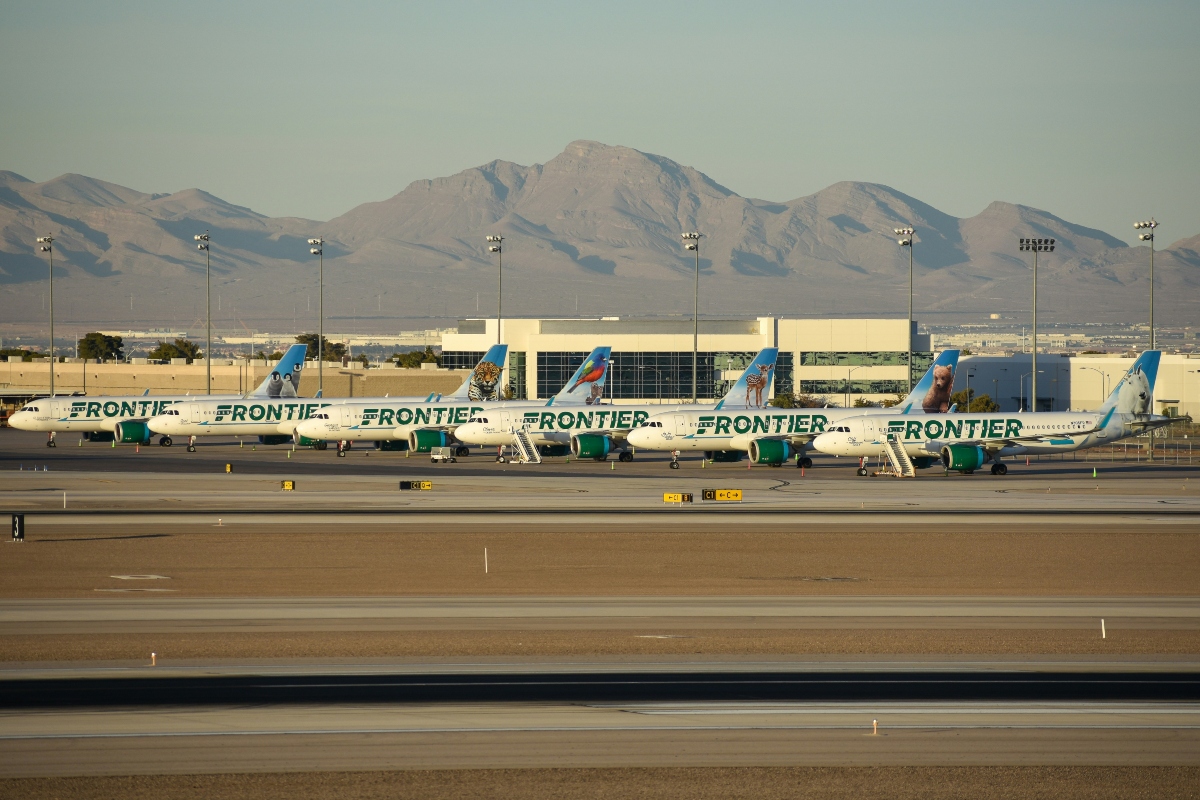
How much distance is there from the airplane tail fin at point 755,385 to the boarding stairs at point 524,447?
18902 millimetres

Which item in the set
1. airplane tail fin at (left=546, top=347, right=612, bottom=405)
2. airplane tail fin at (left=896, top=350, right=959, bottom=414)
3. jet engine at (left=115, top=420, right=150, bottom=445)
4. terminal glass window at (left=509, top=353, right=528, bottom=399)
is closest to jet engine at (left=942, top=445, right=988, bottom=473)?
airplane tail fin at (left=896, top=350, right=959, bottom=414)

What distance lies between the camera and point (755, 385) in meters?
104

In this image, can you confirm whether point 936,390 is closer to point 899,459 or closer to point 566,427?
point 899,459

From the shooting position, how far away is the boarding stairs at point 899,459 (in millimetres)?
80812

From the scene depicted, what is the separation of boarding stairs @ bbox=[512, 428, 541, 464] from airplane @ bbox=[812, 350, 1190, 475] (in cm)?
1934

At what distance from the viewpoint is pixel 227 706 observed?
23.8 m

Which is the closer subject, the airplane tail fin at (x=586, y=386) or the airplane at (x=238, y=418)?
the airplane tail fin at (x=586, y=386)

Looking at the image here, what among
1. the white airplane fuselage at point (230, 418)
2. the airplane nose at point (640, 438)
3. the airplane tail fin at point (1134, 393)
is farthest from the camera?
the white airplane fuselage at point (230, 418)

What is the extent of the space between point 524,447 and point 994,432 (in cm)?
3179

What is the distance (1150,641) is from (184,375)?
500ft

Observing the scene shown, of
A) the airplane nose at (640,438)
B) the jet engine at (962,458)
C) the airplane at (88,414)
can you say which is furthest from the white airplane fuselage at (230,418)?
the jet engine at (962,458)

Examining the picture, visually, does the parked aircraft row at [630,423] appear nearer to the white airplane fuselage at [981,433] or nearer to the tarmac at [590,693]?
the white airplane fuselage at [981,433]

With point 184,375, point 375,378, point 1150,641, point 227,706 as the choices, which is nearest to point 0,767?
point 227,706

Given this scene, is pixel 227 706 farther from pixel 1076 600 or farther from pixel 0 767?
pixel 1076 600
